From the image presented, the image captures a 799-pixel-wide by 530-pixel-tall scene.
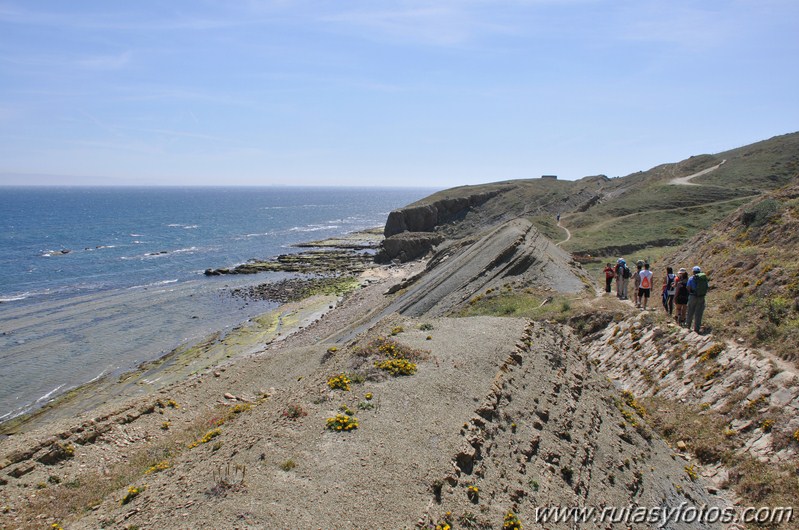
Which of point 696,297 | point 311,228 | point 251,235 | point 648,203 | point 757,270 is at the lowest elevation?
point 251,235

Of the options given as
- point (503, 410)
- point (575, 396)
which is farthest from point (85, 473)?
point (575, 396)

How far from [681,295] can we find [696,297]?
1.44 metres

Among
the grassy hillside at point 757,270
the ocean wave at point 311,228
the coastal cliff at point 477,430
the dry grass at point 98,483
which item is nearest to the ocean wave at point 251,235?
Answer: the ocean wave at point 311,228

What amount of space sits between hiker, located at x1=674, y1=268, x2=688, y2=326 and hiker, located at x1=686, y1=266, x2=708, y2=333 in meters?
0.58

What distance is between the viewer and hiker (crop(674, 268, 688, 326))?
19531 millimetres

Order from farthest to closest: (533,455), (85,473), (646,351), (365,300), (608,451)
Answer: (365,300)
(646,351)
(85,473)
(608,451)
(533,455)

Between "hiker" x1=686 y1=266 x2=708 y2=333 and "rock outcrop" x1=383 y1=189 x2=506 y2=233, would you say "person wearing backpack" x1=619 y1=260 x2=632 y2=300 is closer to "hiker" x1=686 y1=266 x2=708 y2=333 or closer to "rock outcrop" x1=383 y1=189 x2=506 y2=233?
"hiker" x1=686 y1=266 x2=708 y2=333

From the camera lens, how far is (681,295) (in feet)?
64.5

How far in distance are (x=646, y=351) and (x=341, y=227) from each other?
132692mm

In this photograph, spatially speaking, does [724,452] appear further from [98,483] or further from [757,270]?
[98,483]

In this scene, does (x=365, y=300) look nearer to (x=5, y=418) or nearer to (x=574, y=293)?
(x=574, y=293)

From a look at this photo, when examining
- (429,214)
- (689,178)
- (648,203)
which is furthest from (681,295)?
(429,214)

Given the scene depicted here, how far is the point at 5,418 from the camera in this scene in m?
28.6

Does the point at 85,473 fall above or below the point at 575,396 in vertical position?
below
